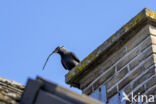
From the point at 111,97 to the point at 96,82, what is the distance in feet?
1.27

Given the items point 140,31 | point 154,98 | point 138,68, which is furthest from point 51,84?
point 140,31

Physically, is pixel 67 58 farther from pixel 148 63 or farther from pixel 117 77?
pixel 148 63

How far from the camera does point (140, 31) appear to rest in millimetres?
4539

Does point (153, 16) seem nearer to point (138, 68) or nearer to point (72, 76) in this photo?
point (138, 68)

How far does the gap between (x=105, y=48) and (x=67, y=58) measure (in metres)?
0.76

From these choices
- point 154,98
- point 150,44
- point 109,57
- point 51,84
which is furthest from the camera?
point 109,57

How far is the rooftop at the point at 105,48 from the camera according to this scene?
450cm

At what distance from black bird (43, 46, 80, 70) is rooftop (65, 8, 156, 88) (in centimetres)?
22

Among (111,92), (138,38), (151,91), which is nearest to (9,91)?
(111,92)

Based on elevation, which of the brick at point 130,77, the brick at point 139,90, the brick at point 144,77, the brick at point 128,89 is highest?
the brick at point 130,77

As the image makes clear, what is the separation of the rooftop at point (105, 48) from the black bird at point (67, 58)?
225 millimetres

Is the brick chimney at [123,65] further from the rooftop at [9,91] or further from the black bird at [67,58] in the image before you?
the rooftop at [9,91]

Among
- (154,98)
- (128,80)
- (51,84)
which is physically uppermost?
(128,80)

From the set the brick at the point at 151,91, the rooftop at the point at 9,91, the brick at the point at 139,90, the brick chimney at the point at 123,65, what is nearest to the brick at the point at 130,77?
the brick chimney at the point at 123,65
